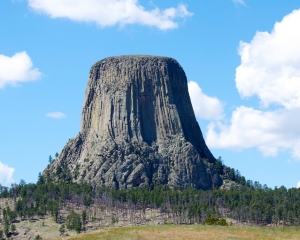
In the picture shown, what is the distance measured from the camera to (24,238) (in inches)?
6575

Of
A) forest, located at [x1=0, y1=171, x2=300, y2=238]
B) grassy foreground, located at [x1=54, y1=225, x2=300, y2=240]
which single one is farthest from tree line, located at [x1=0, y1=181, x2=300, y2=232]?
grassy foreground, located at [x1=54, y1=225, x2=300, y2=240]

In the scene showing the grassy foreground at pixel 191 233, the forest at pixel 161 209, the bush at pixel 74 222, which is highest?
the forest at pixel 161 209

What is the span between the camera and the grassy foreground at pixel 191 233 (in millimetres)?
81000

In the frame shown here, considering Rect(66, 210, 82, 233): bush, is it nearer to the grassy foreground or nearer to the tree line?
the tree line

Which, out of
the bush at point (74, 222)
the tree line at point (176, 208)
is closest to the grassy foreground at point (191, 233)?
the bush at point (74, 222)

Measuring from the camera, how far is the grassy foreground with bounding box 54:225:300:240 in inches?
3189

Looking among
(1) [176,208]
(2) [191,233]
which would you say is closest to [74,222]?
(1) [176,208]

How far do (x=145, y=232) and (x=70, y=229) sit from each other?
285 ft

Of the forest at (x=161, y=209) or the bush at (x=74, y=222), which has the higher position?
the forest at (x=161, y=209)

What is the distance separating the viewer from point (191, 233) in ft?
274

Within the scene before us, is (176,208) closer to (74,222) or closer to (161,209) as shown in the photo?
(161,209)

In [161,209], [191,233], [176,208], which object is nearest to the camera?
[191,233]

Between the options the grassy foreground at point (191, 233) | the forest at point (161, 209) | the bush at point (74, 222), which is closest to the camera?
the grassy foreground at point (191, 233)

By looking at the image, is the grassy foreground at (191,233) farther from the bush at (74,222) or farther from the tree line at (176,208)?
the tree line at (176,208)
